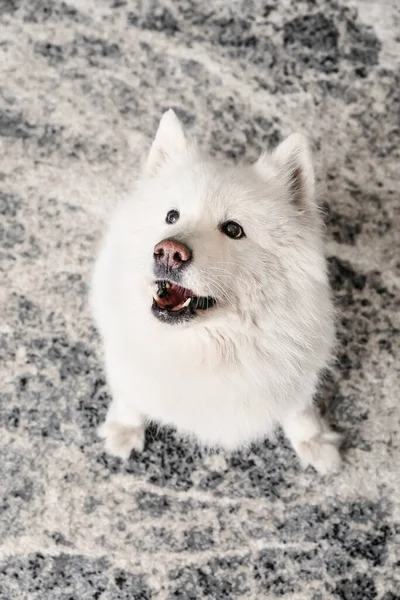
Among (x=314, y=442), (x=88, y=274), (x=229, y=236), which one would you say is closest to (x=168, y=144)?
(x=229, y=236)

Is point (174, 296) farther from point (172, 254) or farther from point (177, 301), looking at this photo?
point (172, 254)

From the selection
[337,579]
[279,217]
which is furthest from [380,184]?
[337,579]

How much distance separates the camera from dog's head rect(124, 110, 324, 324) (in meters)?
1.53

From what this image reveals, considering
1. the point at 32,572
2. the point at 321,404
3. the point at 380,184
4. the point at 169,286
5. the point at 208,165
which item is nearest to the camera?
the point at 169,286

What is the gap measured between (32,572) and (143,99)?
6.28 feet

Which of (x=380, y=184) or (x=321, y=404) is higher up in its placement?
(x=380, y=184)

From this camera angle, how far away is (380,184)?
2.51 m

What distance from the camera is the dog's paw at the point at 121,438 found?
2.21 meters

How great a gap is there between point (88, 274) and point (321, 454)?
113cm

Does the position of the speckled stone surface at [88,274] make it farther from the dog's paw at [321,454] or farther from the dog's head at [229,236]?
the dog's head at [229,236]

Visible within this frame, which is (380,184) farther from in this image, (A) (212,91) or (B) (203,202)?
(B) (203,202)

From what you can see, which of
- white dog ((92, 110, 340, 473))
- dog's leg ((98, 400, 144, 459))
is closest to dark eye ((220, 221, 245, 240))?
white dog ((92, 110, 340, 473))

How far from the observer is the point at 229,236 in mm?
1634

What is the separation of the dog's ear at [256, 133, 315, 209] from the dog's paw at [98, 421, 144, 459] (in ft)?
3.47
